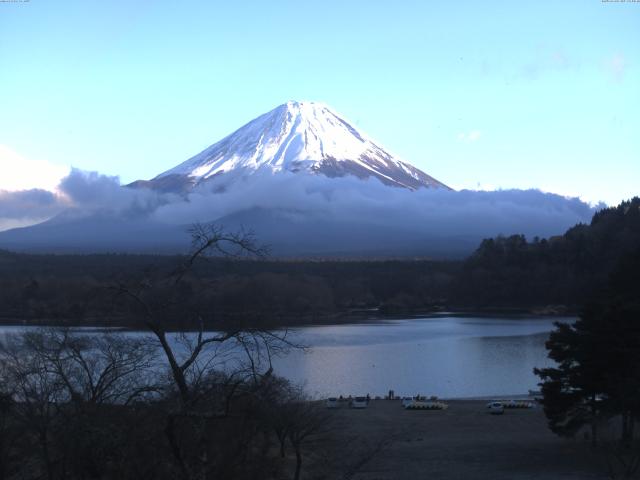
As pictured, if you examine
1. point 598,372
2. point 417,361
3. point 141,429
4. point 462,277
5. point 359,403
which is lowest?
point 417,361

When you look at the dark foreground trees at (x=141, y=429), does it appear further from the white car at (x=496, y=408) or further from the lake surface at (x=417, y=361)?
the white car at (x=496, y=408)

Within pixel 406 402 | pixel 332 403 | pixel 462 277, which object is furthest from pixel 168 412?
pixel 462 277

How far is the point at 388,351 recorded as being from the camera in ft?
83.1

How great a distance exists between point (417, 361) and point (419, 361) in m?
0.06

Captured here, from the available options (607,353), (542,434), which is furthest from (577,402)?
(542,434)

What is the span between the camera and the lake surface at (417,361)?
19094 mm

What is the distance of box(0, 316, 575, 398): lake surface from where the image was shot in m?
19.1

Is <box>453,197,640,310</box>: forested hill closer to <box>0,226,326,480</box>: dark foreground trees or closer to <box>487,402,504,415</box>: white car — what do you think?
<box>487,402,504,415</box>: white car

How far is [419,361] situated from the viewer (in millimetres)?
23531

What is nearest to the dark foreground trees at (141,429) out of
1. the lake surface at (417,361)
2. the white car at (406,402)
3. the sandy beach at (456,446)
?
the sandy beach at (456,446)

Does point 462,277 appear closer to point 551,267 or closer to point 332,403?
point 551,267

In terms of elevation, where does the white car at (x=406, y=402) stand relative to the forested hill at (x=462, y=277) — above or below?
below

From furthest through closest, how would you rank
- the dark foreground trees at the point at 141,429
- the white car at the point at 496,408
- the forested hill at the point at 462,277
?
1. the forested hill at the point at 462,277
2. the white car at the point at 496,408
3. the dark foreground trees at the point at 141,429

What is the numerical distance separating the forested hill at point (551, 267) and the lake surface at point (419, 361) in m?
14.5
